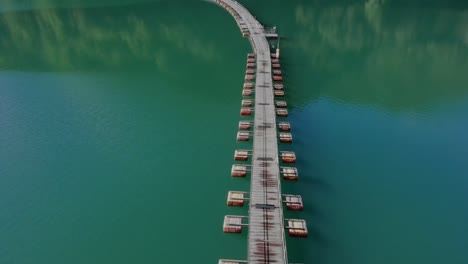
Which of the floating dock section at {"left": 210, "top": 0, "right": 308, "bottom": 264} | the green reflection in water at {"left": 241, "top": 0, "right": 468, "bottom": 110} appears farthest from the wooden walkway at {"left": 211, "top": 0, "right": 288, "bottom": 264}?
the green reflection in water at {"left": 241, "top": 0, "right": 468, "bottom": 110}

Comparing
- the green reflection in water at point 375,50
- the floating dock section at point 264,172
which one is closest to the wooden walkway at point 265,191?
the floating dock section at point 264,172

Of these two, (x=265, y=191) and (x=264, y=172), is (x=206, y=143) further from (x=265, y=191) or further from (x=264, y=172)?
(x=265, y=191)

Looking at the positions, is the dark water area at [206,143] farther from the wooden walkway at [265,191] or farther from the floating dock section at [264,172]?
the wooden walkway at [265,191]

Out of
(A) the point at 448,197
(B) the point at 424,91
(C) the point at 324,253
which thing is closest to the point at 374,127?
(A) the point at 448,197

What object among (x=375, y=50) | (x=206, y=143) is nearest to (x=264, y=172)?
(x=206, y=143)

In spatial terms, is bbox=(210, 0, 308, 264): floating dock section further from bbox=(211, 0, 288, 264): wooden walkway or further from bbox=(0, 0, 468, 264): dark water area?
bbox=(0, 0, 468, 264): dark water area

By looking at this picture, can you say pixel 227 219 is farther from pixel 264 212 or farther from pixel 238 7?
pixel 238 7
